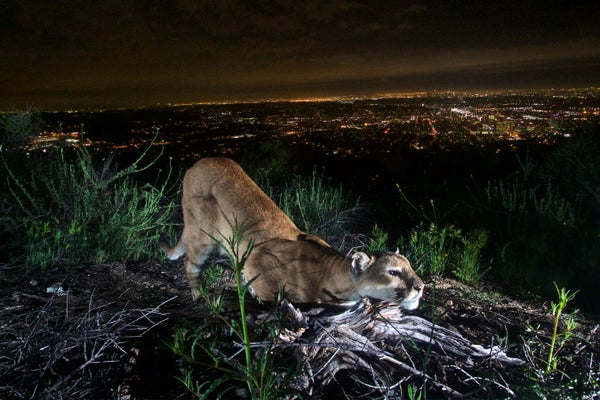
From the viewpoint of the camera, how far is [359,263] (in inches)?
124

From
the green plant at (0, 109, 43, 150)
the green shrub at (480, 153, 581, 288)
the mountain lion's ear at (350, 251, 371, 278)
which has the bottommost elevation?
the green shrub at (480, 153, 581, 288)

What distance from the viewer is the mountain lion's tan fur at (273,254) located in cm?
310

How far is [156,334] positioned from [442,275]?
9.62ft

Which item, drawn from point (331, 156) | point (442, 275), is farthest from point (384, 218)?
point (331, 156)

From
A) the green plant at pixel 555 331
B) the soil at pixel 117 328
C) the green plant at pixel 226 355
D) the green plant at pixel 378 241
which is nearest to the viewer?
the green plant at pixel 226 355

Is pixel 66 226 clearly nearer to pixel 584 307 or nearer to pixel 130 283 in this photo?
pixel 130 283

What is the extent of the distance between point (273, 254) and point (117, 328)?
4.54 ft

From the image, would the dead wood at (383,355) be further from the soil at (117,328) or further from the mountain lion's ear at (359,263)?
the mountain lion's ear at (359,263)

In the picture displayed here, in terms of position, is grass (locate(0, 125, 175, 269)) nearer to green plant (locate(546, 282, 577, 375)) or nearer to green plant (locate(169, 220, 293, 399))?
green plant (locate(169, 220, 293, 399))

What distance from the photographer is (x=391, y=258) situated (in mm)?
3135

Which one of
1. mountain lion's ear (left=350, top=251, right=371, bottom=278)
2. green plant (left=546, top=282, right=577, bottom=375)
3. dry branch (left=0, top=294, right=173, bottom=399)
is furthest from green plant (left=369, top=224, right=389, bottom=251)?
dry branch (left=0, top=294, right=173, bottom=399)

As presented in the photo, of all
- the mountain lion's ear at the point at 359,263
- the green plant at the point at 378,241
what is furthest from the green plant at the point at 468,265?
the mountain lion's ear at the point at 359,263

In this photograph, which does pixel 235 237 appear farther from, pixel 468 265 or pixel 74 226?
pixel 468 265

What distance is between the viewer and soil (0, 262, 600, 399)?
2229mm
